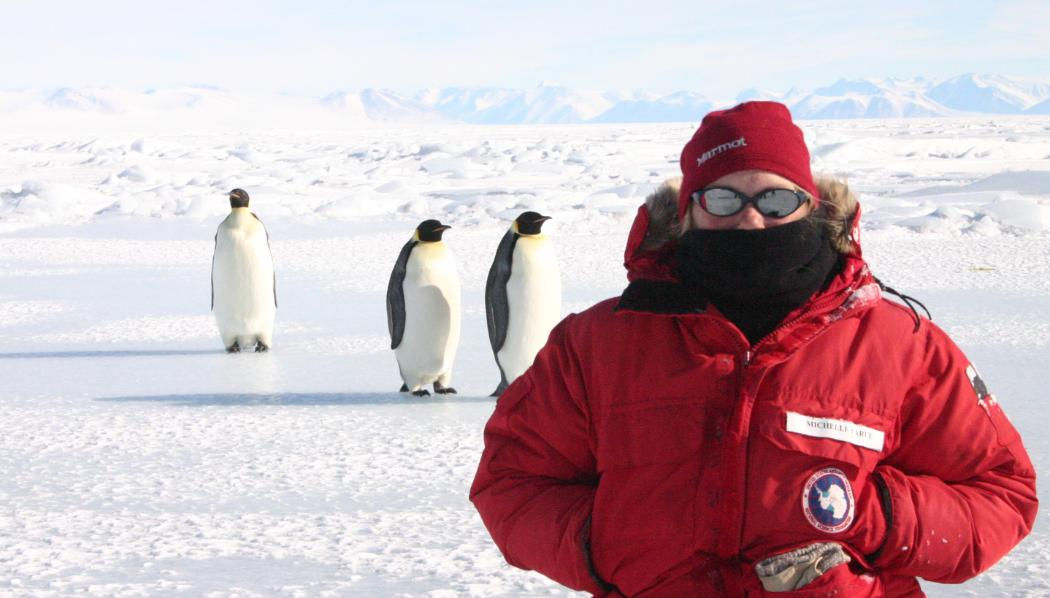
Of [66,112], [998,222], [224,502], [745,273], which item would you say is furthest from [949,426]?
[66,112]

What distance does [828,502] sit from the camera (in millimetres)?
1161

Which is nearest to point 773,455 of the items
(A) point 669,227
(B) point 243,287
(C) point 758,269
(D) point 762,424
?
(D) point 762,424

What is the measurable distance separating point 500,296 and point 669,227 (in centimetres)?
354

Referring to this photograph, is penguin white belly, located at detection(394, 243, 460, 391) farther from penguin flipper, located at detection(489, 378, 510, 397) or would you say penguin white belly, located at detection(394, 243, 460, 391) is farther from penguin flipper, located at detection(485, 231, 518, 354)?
penguin flipper, located at detection(489, 378, 510, 397)

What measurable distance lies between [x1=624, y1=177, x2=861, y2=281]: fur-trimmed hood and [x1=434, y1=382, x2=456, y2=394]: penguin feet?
11.7ft

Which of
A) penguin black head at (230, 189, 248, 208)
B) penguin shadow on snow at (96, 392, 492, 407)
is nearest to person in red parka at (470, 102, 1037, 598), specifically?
penguin shadow on snow at (96, 392, 492, 407)

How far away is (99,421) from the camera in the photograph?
4227mm

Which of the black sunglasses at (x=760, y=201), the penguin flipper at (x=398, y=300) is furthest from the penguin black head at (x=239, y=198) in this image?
the black sunglasses at (x=760, y=201)

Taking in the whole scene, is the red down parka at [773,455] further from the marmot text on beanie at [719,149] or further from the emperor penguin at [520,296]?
the emperor penguin at [520,296]

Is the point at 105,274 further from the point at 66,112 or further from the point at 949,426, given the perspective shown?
the point at 66,112

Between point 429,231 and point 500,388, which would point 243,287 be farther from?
point 500,388

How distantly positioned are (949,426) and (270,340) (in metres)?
5.17

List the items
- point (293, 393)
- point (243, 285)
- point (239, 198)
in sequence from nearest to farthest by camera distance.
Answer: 1. point (293, 393)
2. point (243, 285)
3. point (239, 198)

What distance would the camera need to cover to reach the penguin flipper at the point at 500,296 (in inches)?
192
